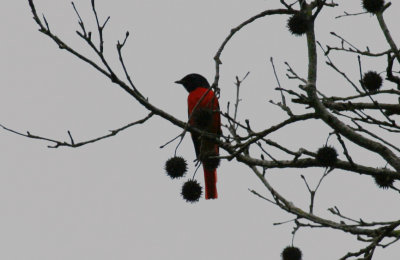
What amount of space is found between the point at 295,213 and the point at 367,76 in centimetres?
118

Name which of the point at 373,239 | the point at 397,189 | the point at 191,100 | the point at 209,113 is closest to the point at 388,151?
the point at 397,189

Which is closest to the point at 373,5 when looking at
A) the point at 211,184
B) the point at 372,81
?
the point at 372,81

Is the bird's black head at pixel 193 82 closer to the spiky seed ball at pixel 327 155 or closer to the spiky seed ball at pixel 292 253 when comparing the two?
the spiky seed ball at pixel 292 253

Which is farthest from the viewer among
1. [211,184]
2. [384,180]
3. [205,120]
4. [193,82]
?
[193,82]

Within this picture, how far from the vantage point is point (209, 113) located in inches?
174

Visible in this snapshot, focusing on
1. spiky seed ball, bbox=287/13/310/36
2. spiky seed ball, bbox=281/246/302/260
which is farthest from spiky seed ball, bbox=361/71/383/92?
spiky seed ball, bbox=281/246/302/260

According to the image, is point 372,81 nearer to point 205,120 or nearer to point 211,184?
point 205,120

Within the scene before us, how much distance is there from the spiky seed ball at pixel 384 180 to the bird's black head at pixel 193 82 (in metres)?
3.76

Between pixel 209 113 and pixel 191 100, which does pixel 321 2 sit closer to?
pixel 209 113

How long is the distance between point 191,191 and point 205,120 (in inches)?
18.9

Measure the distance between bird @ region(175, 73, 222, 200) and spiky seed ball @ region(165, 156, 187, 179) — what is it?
0.78 feet

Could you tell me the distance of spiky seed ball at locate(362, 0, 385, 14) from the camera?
14.4ft

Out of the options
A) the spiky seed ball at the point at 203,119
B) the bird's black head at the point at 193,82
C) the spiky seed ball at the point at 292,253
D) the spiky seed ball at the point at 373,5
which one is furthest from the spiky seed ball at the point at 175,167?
the bird's black head at the point at 193,82

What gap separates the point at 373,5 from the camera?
4.45 metres
